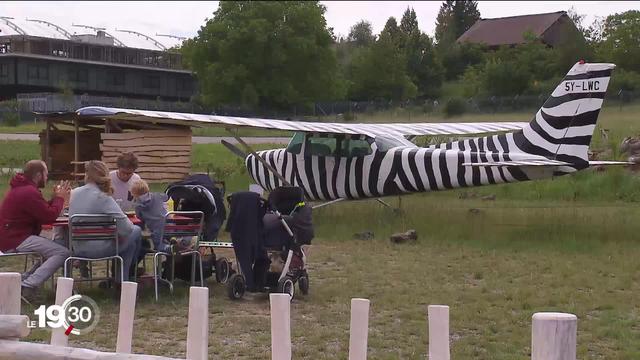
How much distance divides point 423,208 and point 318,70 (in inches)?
1808

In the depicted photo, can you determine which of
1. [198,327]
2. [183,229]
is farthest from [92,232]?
[198,327]

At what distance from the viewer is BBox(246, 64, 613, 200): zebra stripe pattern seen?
1351cm

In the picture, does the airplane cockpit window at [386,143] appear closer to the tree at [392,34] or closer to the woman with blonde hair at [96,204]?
the woman with blonde hair at [96,204]

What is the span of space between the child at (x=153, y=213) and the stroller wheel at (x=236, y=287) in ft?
2.30

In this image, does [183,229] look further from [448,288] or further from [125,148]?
[125,148]

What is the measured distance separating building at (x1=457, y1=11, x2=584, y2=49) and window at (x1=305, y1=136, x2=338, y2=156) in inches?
2343

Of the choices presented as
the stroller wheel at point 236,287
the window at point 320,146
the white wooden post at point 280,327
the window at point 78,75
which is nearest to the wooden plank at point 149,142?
the window at point 320,146

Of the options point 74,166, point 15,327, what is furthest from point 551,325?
point 74,166

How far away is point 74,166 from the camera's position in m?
16.3

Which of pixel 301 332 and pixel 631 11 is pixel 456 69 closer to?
pixel 631 11

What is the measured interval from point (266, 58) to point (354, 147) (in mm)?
47099

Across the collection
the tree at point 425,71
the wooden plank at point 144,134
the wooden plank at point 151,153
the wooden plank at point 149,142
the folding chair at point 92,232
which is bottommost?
the folding chair at point 92,232

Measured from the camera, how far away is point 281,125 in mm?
15125

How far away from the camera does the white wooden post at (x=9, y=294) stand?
4.22 m
